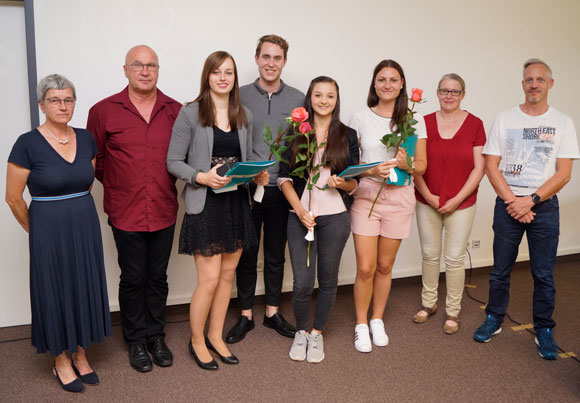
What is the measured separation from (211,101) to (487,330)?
2298 mm

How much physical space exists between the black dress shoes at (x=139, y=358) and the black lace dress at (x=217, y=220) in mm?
695

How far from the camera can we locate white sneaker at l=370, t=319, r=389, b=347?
2963 mm

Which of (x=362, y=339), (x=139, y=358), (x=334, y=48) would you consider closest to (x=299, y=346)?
(x=362, y=339)

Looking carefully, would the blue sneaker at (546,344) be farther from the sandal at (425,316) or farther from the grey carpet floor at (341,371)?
the sandal at (425,316)

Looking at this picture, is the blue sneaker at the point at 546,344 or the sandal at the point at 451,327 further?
the sandal at the point at 451,327

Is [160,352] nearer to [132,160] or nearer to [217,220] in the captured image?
[217,220]

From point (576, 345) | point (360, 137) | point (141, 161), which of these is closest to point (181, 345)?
point (141, 161)

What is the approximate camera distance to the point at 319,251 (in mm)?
2701

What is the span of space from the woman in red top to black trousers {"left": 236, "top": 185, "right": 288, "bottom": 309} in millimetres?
971

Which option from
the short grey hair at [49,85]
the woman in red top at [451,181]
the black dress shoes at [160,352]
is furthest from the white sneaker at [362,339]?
the short grey hair at [49,85]

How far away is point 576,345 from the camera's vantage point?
118 inches

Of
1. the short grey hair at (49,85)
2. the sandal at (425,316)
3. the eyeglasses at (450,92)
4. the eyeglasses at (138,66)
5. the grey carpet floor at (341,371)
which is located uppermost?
the eyeglasses at (138,66)

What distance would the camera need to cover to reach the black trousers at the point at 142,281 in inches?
102

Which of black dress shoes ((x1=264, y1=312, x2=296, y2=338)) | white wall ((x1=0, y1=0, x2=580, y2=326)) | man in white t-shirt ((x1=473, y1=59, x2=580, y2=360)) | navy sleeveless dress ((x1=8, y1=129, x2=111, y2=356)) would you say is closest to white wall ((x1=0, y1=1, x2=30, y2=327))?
white wall ((x1=0, y1=0, x2=580, y2=326))
